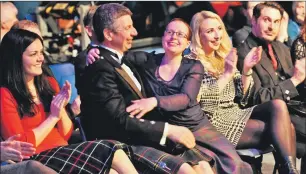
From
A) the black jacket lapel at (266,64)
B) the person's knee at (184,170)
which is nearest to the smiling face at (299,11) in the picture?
the black jacket lapel at (266,64)

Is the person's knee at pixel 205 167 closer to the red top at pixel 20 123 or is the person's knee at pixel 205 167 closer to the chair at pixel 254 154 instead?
the chair at pixel 254 154

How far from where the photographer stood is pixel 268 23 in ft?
17.5

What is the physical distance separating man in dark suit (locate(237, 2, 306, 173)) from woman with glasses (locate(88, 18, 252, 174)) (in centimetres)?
83

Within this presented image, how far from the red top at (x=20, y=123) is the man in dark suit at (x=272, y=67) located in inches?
64.6

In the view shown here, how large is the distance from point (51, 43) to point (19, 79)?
6125 millimetres

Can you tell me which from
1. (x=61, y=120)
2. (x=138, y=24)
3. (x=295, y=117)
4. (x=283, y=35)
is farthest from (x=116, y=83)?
(x=138, y=24)

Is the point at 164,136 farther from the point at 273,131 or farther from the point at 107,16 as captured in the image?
the point at 273,131

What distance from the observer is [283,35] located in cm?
680

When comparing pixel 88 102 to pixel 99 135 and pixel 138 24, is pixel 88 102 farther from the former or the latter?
pixel 138 24

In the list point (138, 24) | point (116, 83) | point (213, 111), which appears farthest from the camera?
point (138, 24)

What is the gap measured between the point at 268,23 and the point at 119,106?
75.6 inches

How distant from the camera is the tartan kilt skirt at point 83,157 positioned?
3648mm

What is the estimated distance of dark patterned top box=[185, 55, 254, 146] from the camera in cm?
461

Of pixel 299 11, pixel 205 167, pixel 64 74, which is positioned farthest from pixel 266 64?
pixel 299 11
